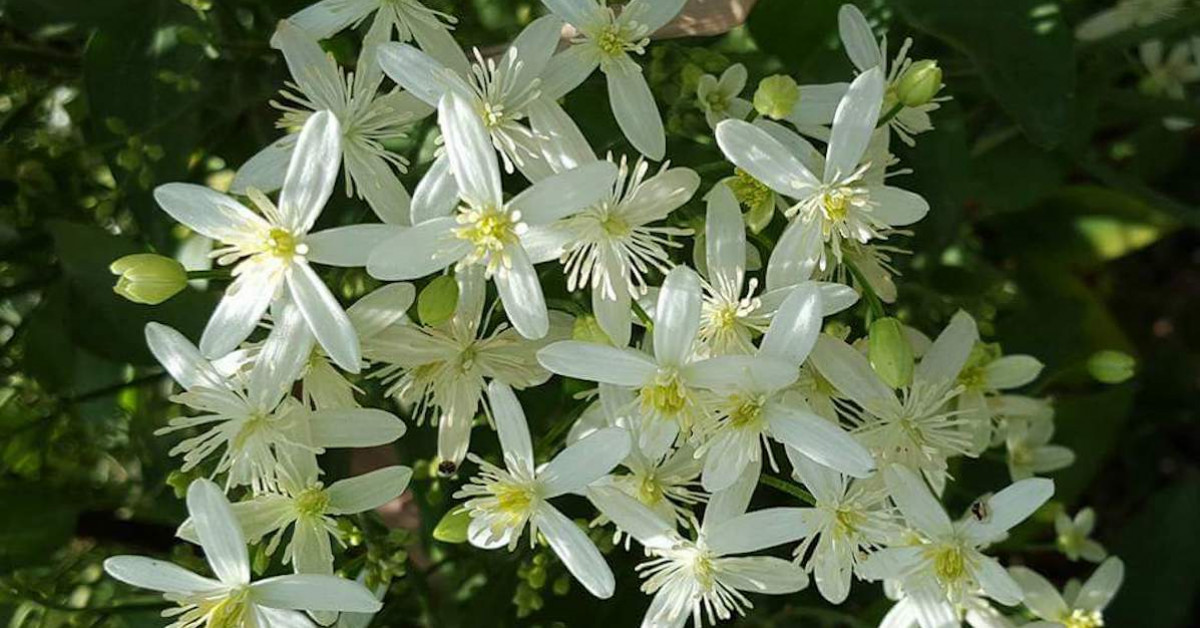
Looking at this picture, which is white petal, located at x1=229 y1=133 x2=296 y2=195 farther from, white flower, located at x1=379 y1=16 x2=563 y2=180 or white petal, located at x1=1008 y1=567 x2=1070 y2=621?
white petal, located at x1=1008 y1=567 x2=1070 y2=621

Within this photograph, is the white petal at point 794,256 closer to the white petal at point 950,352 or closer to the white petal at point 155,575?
the white petal at point 950,352

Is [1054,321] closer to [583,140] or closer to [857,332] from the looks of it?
[857,332]

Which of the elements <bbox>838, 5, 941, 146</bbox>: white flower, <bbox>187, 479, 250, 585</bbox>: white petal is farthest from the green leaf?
<bbox>187, 479, 250, 585</bbox>: white petal

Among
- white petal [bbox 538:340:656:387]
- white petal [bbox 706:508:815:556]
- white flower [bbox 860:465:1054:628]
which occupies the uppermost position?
white petal [bbox 538:340:656:387]

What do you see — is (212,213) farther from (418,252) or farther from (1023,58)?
(1023,58)

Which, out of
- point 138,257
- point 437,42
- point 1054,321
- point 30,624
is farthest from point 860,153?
point 30,624

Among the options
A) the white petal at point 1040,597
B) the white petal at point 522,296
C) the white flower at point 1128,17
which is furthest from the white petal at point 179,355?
the white flower at point 1128,17
